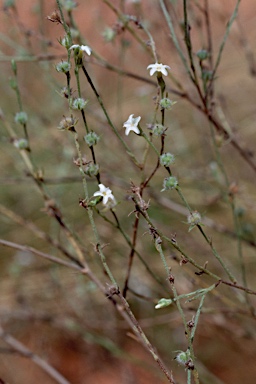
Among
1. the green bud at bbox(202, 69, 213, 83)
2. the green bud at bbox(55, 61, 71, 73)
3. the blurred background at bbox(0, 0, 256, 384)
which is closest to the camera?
the green bud at bbox(55, 61, 71, 73)

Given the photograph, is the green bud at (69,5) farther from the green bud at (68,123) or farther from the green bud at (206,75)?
the green bud at (68,123)

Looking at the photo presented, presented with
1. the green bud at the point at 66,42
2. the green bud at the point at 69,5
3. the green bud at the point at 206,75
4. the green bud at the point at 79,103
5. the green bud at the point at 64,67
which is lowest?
the green bud at the point at 79,103

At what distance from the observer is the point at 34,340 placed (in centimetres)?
222

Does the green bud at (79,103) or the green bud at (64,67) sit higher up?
the green bud at (64,67)

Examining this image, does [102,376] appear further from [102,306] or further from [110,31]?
[110,31]


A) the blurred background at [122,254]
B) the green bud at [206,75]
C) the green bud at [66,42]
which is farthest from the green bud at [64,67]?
the blurred background at [122,254]

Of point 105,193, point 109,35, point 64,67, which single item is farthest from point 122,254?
point 64,67

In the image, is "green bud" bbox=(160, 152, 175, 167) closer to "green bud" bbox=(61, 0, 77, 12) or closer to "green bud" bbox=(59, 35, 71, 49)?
"green bud" bbox=(59, 35, 71, 49)

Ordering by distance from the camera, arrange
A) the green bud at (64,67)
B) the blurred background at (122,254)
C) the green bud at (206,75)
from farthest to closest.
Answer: the blurred background at (122,254) → the green bud at (206,75) → the green bud at (64,67)

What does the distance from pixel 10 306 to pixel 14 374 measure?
0.26 metres

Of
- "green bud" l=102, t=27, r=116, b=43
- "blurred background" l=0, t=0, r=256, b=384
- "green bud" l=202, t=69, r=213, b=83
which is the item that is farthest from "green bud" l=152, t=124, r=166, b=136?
"blurred background" l=0, t=0, r=256, b=384

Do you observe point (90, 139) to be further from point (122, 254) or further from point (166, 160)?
point (122, 254)

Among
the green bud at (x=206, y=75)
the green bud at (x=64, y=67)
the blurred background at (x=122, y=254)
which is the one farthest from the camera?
the blurred background at (x=122, y=254)

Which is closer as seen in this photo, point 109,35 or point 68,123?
point 68,123
